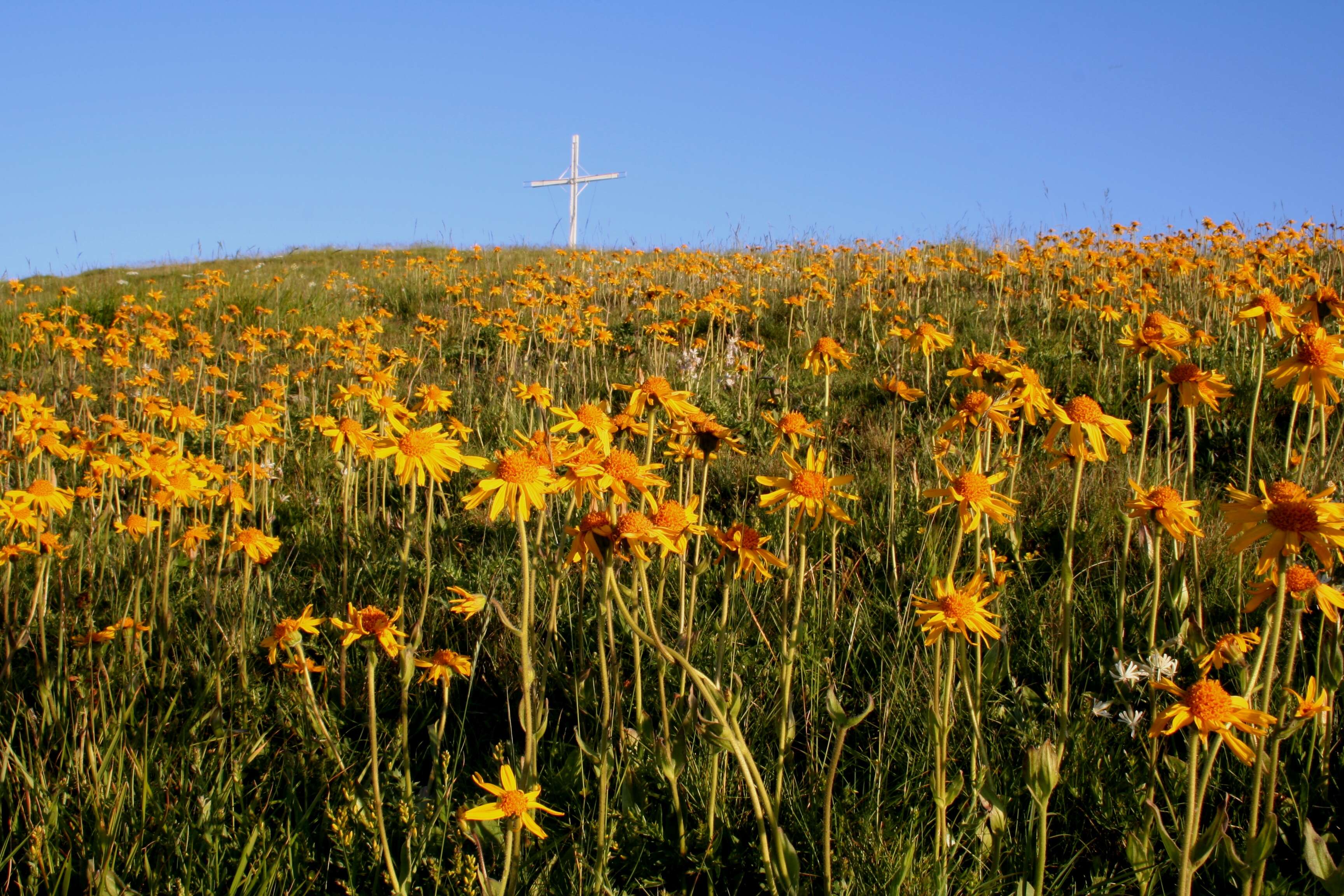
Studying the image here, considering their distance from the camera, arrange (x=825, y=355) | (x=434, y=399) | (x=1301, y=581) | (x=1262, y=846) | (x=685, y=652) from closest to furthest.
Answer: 1. (x=1262, y=846)
2. (x=1301, y=581)
3. (x=685, y=652)
4. (x=434, y=399)
5. (x=825, y=355)

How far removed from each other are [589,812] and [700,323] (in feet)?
16.9

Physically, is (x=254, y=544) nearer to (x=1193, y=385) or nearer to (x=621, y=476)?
(x=621, y=476)

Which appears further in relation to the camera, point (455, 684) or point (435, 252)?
point (435, 252)

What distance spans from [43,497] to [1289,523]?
2.79m

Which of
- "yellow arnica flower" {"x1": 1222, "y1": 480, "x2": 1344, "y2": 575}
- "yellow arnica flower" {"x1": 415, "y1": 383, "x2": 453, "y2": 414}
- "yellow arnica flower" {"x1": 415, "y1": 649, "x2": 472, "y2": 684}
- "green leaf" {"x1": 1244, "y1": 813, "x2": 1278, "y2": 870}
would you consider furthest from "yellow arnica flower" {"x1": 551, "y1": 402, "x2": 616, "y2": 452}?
"green leaf" {"x1": 1244, "y1": 813, "x2": 1278, "y2": 870}

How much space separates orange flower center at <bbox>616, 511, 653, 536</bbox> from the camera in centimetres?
124

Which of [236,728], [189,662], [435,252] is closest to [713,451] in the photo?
[236,728]

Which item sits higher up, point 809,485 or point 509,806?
point 809,485

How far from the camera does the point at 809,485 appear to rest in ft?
5.38

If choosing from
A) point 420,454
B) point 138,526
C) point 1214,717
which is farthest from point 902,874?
point 138,526

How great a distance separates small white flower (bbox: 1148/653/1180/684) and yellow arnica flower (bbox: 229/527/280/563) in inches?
81.5

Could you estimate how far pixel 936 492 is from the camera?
5.25ft

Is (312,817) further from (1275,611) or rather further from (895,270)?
(895,270)

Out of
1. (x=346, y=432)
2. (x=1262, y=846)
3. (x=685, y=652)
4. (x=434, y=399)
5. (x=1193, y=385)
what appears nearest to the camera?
(x=1262, y=846)
